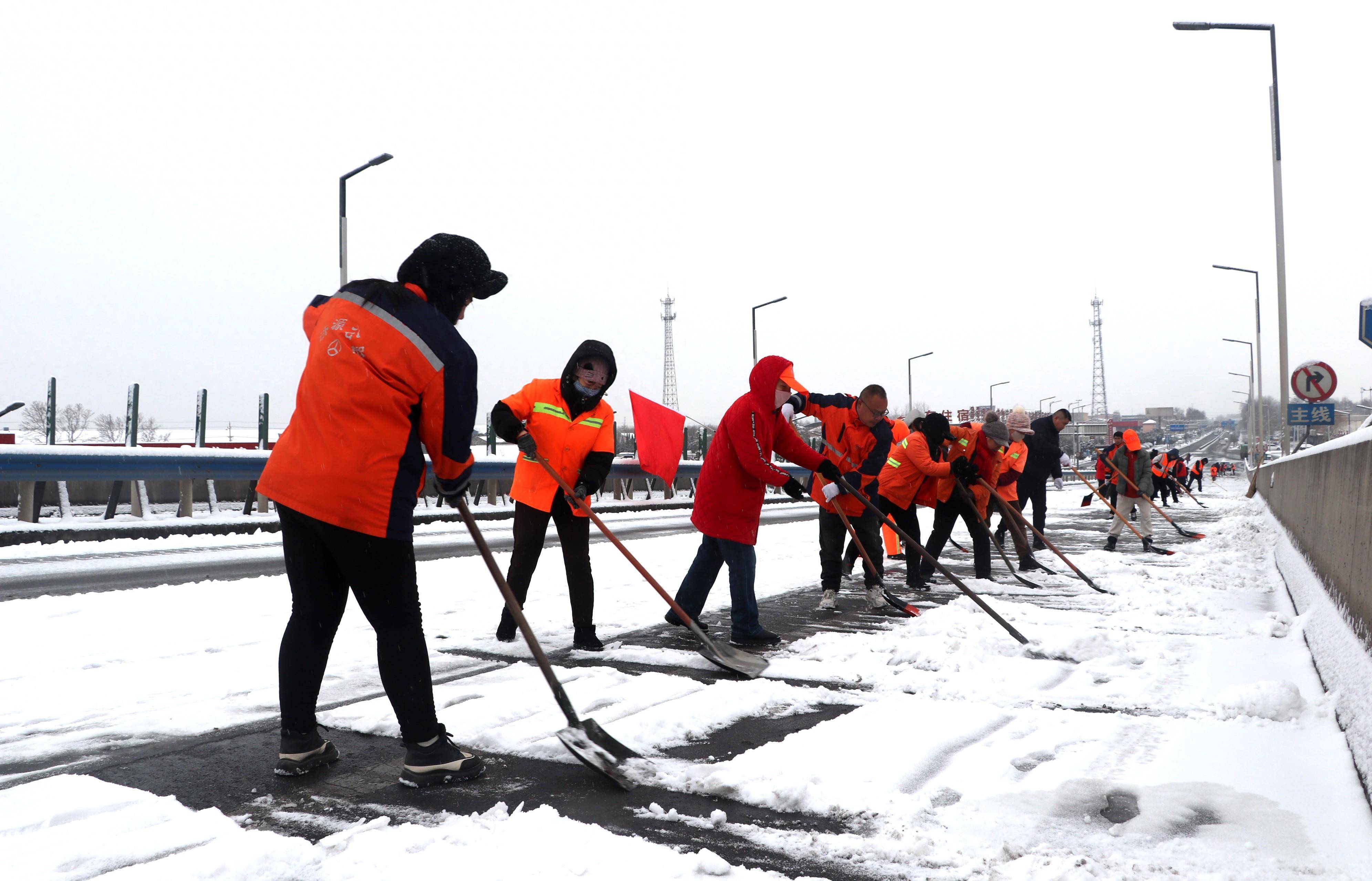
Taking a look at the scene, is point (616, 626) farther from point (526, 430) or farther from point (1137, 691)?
point (1137, 691)

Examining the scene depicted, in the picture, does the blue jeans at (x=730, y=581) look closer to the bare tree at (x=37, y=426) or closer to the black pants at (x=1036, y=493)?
the black pants at (x=1036, y=493)

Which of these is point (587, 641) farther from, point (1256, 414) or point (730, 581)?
point (1256, 414)

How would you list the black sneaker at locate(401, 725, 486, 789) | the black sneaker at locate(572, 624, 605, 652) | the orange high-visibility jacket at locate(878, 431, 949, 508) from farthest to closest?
the orange high-visibility jacket at locate(878, 431, 949, 508), the black sneaker at locate(572, 624, 605, 652), the black sneaker at locate(401, 725, 486, 789)

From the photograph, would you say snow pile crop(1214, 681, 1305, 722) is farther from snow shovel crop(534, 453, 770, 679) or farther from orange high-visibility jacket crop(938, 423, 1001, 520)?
orange high-visibility jacket crop(938, 423, 1001, 520)

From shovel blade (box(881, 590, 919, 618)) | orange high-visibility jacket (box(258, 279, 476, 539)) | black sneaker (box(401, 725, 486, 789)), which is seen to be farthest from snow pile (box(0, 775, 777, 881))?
shovel blade (box(881, 590, 919, 618))

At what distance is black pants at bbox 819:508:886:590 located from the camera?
7.39 metres

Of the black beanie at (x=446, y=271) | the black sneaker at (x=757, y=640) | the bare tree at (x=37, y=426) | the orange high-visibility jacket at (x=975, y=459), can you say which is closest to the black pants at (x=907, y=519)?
the orange high-visibility jacket at (x=975, y=459)

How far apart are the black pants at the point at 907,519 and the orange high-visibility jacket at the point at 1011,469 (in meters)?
2.07

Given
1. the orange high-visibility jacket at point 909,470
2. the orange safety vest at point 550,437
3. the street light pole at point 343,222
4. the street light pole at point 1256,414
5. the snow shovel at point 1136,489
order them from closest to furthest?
the orange safety vest at point 550,437 < the orange high-visibility jacket at point 909,470 < the snow shovel at point 1136,489 < the street light pole at point 343,222 < the street light pole at point 1256,414

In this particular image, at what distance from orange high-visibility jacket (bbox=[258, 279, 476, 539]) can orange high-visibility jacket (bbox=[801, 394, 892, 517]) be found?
15.6 feet

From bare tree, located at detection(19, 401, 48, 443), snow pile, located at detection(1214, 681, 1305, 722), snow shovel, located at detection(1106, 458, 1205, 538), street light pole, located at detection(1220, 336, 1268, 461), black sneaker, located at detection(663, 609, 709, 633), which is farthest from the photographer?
street light pole, located at detection(1220, 336, 1268, 461)

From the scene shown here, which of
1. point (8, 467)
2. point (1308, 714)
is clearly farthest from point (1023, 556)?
point (8, 467)

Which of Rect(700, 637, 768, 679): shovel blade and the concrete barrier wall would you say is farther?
Rect(700, 637, 768, 679): shovel blade

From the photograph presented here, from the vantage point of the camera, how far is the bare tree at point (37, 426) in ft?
48.9
